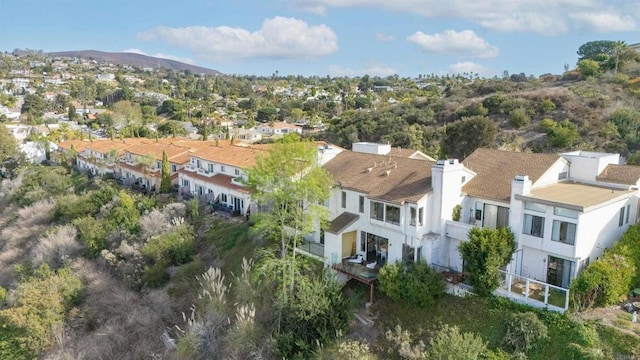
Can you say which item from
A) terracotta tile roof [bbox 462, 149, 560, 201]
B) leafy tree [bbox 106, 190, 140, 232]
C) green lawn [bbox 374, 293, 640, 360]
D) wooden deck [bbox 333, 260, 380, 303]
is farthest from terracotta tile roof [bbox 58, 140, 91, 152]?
terracotta tile roof [bbox 462, 149, 560, 201]

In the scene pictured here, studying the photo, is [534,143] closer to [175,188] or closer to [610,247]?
[610,247]

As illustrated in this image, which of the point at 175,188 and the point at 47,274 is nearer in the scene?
the point at 47,274

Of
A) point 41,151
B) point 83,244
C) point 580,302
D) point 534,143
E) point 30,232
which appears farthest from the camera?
point 41,151

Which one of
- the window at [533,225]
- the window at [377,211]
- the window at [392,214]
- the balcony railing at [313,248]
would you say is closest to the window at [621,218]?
the window at [533,225]

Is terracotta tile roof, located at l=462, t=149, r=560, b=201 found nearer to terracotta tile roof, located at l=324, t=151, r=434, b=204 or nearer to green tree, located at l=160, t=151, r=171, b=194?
terracotta tile roof, located at l=324, t=151, r=434, b=204

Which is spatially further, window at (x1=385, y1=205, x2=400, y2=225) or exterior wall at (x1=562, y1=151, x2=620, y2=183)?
exterior wall at (x1=562, y1=151, x2=620, y2=183)

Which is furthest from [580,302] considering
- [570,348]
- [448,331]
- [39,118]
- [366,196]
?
[39,118]

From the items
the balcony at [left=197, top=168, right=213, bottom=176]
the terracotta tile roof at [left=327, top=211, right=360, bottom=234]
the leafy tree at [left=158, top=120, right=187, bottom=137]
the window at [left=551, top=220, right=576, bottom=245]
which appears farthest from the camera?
the leafy tree at [left=158, top=120, right=187, bottom=137]
